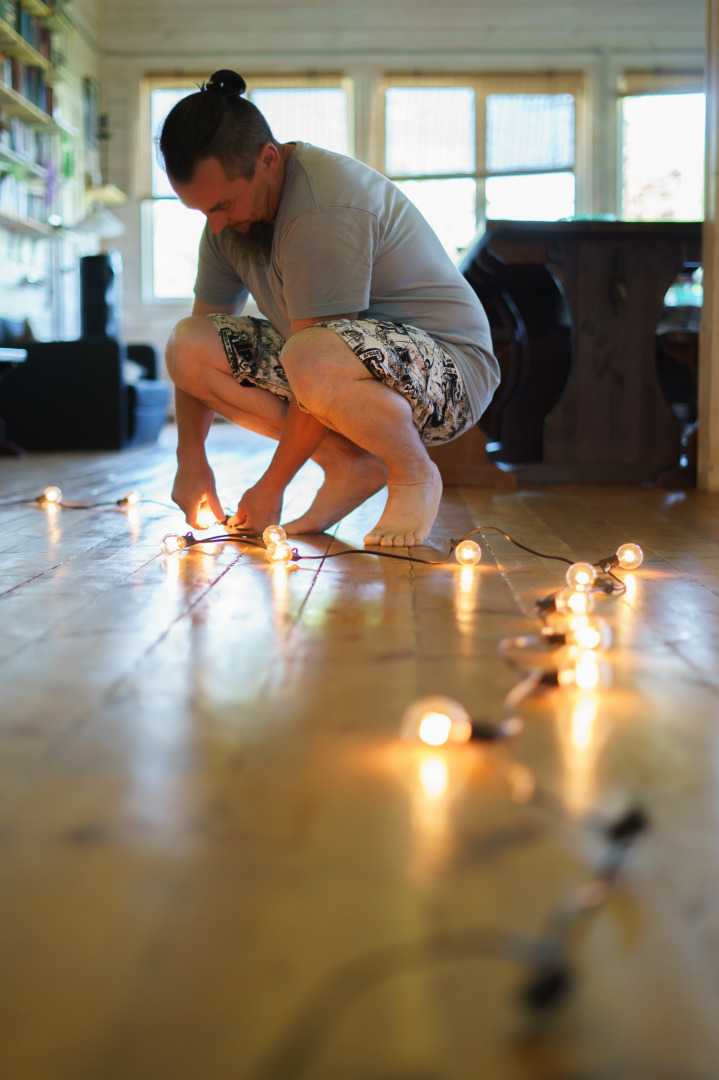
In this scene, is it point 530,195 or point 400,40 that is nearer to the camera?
point 400,40

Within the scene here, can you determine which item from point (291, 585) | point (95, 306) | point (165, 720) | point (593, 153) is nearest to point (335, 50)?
point (593, 153)

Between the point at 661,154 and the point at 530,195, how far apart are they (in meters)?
1.05

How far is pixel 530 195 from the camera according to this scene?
7664 millimetres

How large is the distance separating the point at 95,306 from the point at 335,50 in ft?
11.3

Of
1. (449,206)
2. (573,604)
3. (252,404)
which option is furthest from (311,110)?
(573,604)

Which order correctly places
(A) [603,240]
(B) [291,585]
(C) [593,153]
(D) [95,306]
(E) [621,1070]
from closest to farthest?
(E) [621,1070], (B) [291,585], (A) [603,240], (D) [95,306], (C) [593,153]

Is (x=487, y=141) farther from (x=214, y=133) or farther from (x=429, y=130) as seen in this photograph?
(x=214, y=133)

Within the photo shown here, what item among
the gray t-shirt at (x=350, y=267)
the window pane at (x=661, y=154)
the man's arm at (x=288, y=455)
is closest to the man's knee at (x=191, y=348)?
the gray t-shirt at (x=350, y=267)

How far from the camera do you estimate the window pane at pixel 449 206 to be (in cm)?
770

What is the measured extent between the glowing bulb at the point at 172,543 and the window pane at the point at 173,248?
6569mm

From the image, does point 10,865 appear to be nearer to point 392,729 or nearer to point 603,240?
point 392,729

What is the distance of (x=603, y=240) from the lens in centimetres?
322

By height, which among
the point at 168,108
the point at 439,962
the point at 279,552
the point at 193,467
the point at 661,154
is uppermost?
the point at 168,108

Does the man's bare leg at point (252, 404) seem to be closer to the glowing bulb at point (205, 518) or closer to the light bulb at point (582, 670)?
the glowing bulb at point (205, 518)
